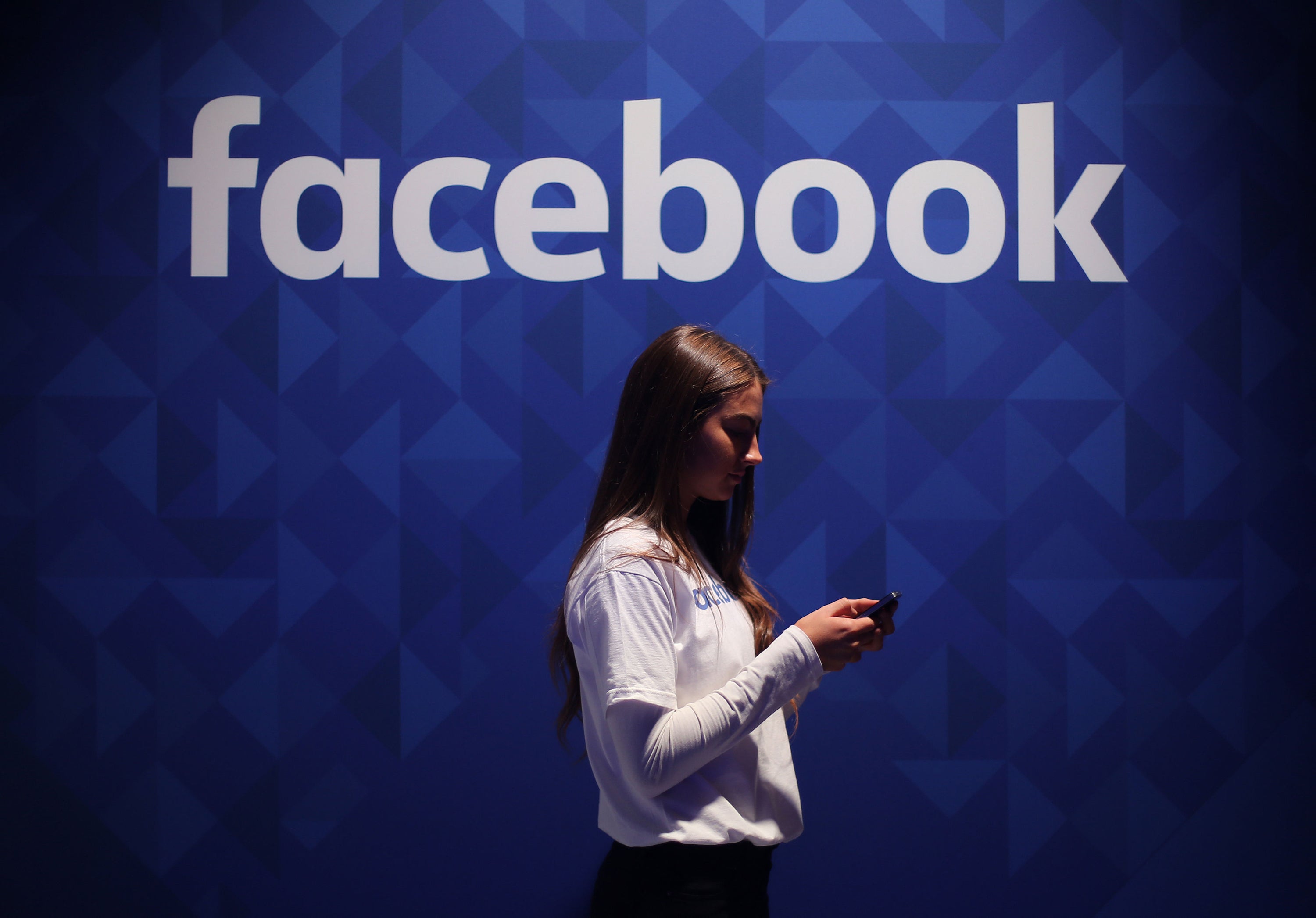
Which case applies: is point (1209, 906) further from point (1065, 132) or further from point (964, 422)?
point (1065, 132)

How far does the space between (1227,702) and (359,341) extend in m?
2.42

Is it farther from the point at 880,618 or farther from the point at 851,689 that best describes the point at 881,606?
the point at 851,689

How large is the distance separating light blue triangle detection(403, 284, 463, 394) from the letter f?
53 cm

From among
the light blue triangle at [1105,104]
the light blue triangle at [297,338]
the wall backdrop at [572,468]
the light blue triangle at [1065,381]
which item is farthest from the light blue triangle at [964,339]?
the light blue triangle at [297,338]

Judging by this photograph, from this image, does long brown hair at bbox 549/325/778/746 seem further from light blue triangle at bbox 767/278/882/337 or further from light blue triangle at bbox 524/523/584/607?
light blue triangle at bbox 767/278/882/337

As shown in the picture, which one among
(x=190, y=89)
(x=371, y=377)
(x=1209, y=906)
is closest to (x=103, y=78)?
(x=190, y=89)

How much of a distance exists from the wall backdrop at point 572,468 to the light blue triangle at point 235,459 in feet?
0.03

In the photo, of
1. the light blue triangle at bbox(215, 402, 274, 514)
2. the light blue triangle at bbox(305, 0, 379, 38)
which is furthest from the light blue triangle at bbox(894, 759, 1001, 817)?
the light blue triangle at bbox(305, 0, 379, 38)

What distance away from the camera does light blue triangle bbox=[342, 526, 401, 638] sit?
2.04 m

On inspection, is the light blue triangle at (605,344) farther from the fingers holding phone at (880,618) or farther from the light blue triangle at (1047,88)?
the light blue triangle at (1047,88)

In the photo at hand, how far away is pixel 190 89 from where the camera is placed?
209 cm

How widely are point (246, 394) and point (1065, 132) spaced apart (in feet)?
7.31

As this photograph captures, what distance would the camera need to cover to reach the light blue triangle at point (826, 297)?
6.77 feet

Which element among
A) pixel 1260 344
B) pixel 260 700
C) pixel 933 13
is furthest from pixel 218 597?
pixel 1260 344
